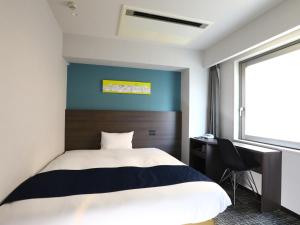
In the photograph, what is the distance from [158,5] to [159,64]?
1.19 m

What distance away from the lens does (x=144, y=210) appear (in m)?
1.23

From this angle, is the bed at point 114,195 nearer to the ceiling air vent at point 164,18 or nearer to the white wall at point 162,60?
the white wall at point 162,60

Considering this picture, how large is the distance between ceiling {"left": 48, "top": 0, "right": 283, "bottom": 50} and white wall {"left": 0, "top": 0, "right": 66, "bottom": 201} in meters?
0.27

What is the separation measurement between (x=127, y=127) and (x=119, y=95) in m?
0.62

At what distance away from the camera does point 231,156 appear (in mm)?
2406

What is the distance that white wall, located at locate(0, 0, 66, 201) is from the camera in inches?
50.7

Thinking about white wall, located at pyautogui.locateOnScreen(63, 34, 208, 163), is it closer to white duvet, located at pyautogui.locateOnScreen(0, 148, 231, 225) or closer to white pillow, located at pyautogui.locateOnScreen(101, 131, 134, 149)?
white pillow, located at pyautogui.locateOnScreen(101, 131, 134, 149)

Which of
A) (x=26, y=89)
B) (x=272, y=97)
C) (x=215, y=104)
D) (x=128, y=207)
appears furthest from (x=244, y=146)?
(x=26, y=89)

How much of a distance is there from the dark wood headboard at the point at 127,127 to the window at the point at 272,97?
125 centimetres

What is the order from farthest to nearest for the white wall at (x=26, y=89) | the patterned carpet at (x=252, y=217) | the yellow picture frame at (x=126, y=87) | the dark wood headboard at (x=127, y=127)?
the yellow picture frame at (x=126, y=87)
the dark wood headboard at (x=127, y=127)
the patterned carpet at (x=252, y=217)
the white wall at (x=26, y=89)

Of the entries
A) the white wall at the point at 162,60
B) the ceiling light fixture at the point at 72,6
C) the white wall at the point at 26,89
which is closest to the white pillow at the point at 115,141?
the white wall at the point at 26,89

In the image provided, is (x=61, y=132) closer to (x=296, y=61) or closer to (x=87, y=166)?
(x=87, y=166)

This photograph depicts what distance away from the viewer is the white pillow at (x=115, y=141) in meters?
2.96

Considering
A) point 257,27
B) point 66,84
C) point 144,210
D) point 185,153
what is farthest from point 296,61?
point 66,84
